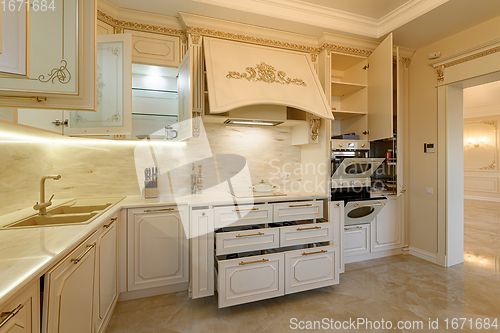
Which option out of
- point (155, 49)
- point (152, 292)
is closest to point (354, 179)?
point (152, 292)

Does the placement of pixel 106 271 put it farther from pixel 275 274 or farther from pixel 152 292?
pixel 275 274

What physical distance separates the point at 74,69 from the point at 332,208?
2458 millimetres

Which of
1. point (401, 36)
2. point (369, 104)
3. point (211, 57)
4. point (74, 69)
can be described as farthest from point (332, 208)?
point (74, 69)

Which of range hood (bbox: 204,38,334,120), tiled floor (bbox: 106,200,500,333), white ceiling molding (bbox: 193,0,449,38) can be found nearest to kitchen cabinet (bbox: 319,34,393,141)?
white ceiling molding (bbox: 193,0,449,38)

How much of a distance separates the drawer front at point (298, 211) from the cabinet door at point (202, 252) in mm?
640

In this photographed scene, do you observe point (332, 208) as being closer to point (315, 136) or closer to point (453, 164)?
point (315, 136)

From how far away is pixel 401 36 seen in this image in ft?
9.44

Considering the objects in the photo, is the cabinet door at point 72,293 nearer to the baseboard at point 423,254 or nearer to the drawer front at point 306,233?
the drawer front at point 306,233

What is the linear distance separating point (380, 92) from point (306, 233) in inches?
71.9

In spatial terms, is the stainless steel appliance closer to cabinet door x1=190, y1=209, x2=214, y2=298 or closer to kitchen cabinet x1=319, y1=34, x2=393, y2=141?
kitchen cabinet x1=319, y1=34, x2=393, y2=141

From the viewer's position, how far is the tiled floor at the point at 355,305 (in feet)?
6.20

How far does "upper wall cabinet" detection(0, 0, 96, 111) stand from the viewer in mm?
1086

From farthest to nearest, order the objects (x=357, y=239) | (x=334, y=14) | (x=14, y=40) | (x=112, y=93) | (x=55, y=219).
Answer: (x=357, y=239) < (x=334, y=14) < (x=112, y=93) < (x=55, y=219) < (x=14, y=40)

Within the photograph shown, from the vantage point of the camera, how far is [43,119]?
1.72 meters
